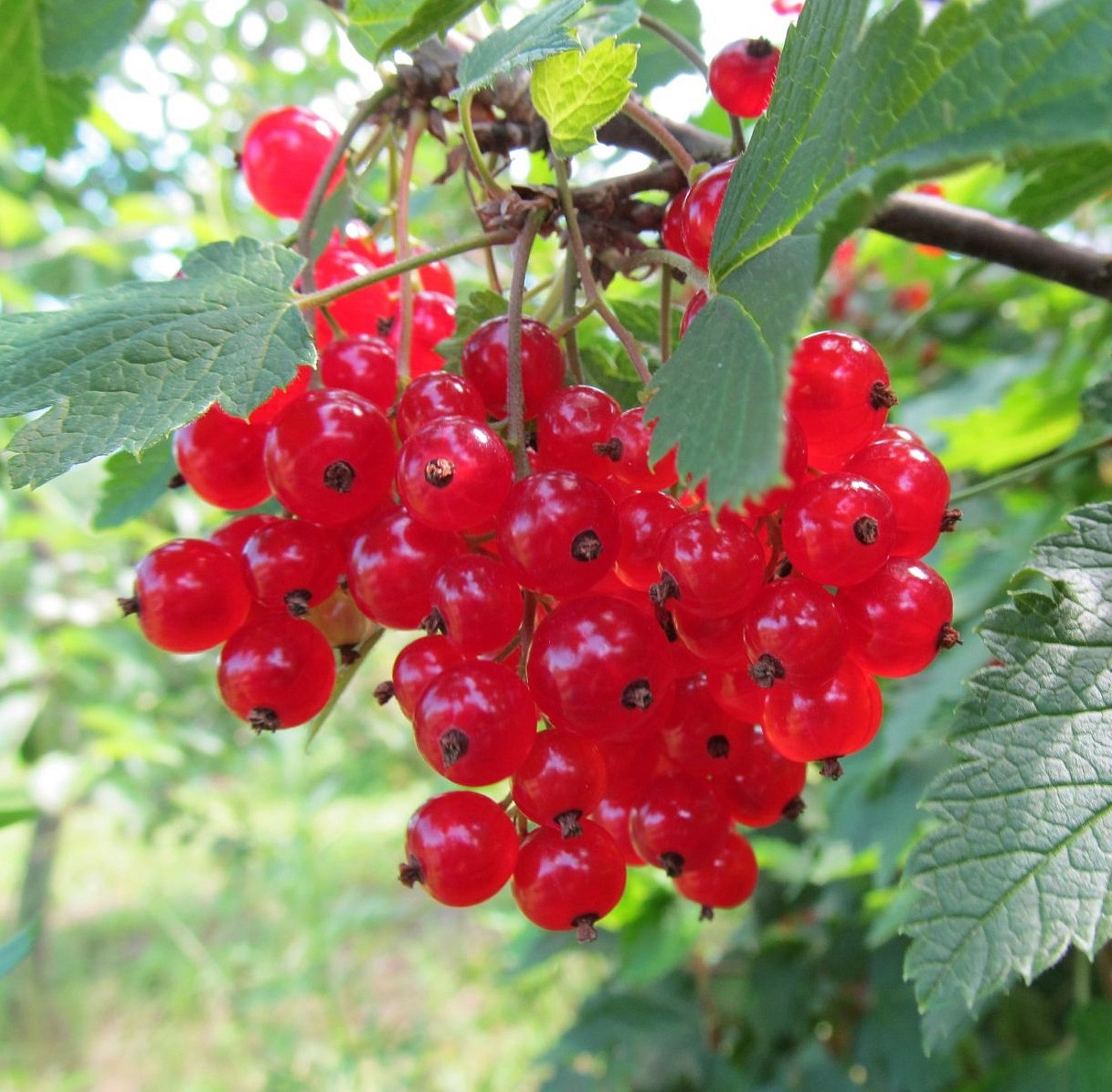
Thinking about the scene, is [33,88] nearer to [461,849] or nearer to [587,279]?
[587,279]

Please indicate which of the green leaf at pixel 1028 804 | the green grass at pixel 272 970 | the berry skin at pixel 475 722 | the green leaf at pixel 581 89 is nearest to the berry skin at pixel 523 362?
the green leaf at pixel 581 89

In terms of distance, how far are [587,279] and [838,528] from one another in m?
0.43

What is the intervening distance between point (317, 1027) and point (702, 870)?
486 centimetres

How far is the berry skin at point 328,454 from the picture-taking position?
974 millimetres

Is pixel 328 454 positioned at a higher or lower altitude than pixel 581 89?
lower

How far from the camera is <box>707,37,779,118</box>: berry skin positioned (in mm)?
1222

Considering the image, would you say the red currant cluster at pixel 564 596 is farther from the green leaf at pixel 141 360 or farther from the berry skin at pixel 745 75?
the berry skin at pixel 745 75

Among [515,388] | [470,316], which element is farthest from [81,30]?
[515,388]

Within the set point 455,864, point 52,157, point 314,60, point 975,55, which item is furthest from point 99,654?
point 975,55

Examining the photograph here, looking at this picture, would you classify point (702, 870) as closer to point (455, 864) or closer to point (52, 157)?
point (455, 864)

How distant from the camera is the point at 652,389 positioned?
895 mm

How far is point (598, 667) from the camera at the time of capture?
0.88 m

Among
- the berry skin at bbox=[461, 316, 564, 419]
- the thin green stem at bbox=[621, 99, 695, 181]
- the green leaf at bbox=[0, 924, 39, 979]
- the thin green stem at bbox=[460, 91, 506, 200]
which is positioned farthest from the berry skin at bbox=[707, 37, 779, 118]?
the green leaf at bbox=[0, 924, 39, 979]

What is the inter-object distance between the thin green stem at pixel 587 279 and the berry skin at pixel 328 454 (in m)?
0.28
